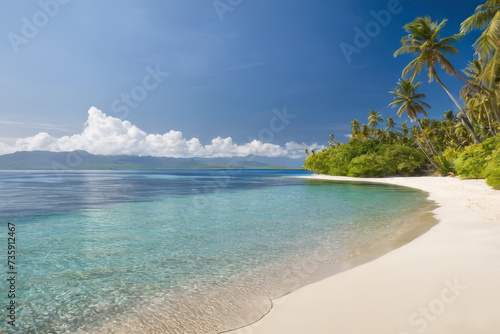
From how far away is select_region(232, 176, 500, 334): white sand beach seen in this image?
11.0ft

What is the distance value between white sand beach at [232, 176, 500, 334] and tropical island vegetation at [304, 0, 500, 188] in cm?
1195

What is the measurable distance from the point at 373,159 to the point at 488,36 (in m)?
42.5

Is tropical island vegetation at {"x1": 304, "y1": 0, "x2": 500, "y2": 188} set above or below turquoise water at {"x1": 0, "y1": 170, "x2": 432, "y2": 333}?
above

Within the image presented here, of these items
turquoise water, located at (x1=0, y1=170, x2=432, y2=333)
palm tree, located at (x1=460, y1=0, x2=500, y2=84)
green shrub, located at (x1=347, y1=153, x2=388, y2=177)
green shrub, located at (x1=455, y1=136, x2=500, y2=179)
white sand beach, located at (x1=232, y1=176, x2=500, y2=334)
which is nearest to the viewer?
white sand beach, located at (x1=232, y1=176, x2=500, y2=334)

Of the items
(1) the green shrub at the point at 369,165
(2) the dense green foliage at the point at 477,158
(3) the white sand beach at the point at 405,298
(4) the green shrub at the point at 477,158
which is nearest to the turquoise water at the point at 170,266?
(3) the white sand beach at the point at 405,298

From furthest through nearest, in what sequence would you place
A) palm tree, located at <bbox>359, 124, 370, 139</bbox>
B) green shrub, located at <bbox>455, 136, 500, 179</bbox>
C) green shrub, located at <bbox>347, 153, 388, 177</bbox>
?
palm tree, located at <bbox>359, 124, 370, 139</bbox> < green shrub, located at <bbox>347, 153, 388, 177</bbox> < green shrub, located at <bbox>455, 136, 500, 179</bbox>

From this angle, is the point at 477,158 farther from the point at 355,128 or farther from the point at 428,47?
the point at 355,128

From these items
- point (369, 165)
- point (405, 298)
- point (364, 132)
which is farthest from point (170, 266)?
point (364, 132)

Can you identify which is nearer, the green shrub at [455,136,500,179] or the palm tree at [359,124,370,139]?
the green shrub at [455,136,500,179]

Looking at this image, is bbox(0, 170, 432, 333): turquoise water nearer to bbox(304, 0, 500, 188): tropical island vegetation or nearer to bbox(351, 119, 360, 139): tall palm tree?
bbox(304, 0, 500, 188): tropical island vegetation

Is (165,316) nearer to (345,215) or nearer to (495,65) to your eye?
(345,215)

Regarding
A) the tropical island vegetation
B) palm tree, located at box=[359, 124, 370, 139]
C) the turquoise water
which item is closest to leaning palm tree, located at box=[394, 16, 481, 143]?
the tropical island vegetation

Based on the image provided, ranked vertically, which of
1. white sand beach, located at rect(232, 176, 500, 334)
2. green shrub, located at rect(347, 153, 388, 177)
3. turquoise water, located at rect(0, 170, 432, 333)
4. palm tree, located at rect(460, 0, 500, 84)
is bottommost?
turquoise water, located at rect(0, 170, 432, 333)

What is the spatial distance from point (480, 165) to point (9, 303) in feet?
106
